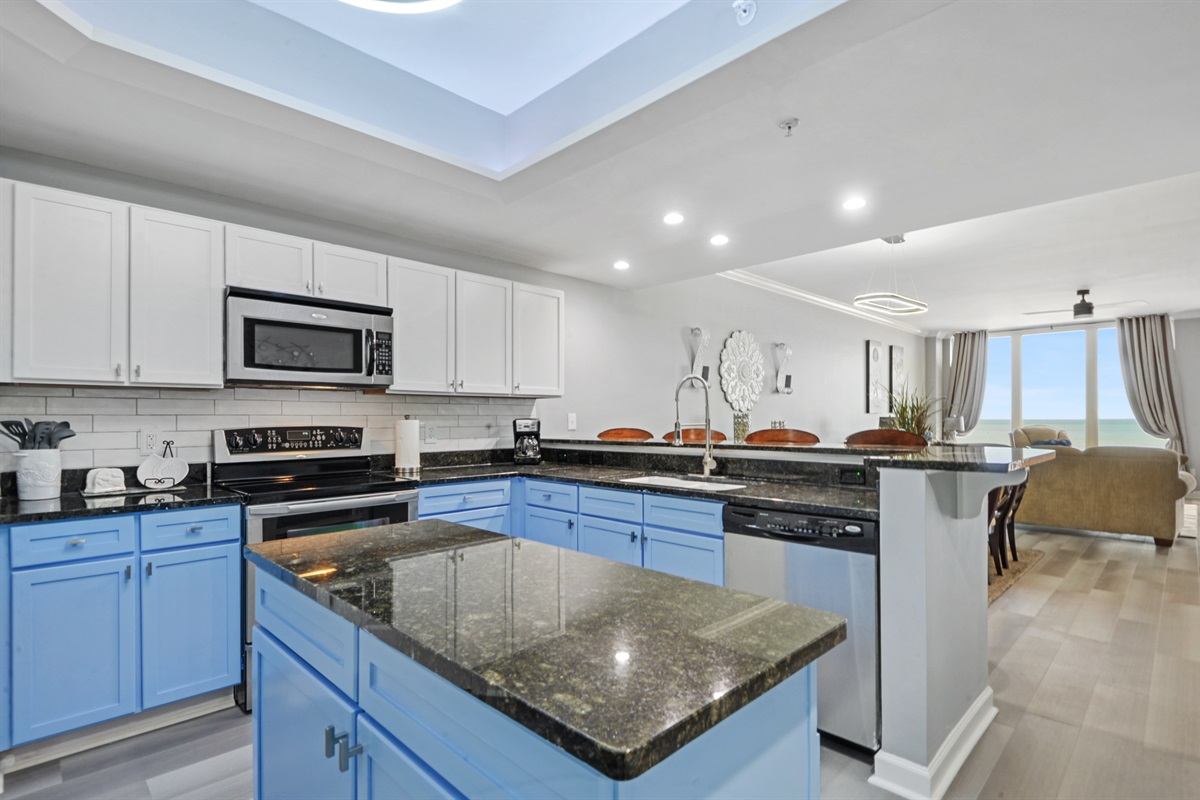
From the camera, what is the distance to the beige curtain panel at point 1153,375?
27.3 ft

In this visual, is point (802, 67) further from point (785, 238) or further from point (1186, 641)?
→ point (1186, 641)

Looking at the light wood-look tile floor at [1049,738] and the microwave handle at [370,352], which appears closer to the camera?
the light wood-look tile floor at [1049,738]

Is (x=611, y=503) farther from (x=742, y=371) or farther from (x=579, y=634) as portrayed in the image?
(x=742, y=371)

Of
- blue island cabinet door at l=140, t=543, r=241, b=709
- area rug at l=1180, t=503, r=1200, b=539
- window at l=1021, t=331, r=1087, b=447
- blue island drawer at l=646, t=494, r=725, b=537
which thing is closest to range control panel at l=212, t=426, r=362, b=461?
blue island cabinet door at l=140, t=543, r=241, b=709

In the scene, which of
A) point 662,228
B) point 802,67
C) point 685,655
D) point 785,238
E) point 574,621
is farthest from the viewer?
point 785,238

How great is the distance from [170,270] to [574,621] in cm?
270

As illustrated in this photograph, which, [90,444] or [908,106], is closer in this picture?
[908,106]

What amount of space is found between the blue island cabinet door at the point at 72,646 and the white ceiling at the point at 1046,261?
5.38m

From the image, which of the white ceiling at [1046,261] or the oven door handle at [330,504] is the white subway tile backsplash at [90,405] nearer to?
the oven door handle at [330,504]

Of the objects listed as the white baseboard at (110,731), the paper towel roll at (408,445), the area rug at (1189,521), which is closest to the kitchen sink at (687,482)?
the paper towel roll at (408,445)

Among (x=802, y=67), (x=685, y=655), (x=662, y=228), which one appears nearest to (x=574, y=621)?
(x=685, y=655)

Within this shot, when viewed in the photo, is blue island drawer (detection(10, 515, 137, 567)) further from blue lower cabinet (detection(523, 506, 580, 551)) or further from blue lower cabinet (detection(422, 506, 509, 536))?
blue lower cabinet (detection(523, 506, 580, 551))

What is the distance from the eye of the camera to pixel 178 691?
2.42 metres

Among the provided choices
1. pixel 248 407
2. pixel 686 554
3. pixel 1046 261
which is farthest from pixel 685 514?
pixel 1046 261
